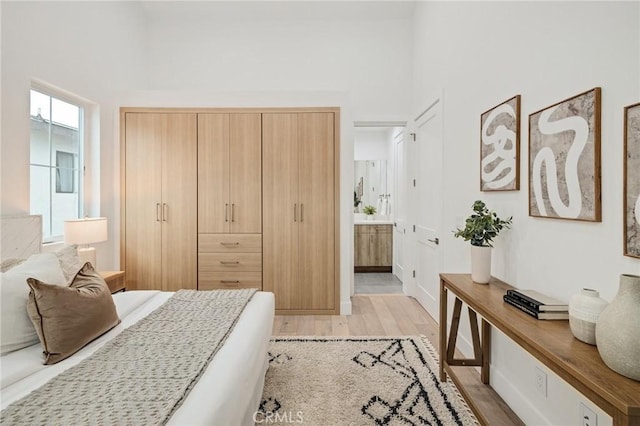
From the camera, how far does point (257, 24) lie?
4.23m

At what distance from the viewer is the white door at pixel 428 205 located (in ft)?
10.6

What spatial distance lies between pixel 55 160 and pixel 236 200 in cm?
163

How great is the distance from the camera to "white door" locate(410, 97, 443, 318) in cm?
323

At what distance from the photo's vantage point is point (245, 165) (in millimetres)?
3500

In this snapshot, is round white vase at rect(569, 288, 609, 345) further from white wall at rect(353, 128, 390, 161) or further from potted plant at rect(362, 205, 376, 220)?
white wall at rect(353, 128, 390, 161)

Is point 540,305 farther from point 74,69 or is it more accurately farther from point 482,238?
point 74,69

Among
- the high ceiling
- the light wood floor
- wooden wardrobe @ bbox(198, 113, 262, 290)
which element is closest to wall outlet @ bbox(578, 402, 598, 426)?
the light wood floor

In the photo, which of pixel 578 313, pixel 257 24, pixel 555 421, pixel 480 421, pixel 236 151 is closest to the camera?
pixel 578 313

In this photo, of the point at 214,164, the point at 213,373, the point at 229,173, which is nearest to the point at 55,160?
the point at 214,164

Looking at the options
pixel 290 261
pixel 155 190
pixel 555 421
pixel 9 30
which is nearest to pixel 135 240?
pixel 155 190

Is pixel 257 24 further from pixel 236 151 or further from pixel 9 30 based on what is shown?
pixel 9 30

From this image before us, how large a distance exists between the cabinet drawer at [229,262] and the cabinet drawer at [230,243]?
0.04 m

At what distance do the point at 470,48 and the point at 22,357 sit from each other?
130 inches

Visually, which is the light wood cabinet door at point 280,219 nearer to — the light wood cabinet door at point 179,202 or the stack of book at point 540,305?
the light wood cabinet door at point 179,202
